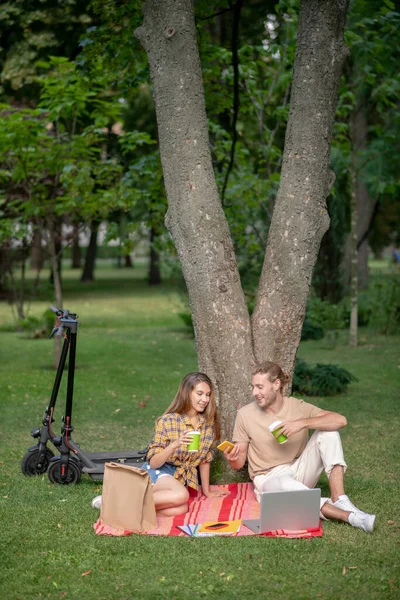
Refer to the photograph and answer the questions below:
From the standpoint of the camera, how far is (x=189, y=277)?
6.75 meters

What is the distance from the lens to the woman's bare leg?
19.2 ft

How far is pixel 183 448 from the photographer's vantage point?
19.6 ft

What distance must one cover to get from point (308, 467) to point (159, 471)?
1.05 m

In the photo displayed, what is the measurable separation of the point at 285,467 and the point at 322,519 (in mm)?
465

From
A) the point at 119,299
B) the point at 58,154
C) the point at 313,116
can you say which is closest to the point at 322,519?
the point at 313,116

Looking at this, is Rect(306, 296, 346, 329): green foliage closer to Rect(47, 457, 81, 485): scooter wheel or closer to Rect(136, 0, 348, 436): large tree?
Rect(136, 0, 348, 436): large tree

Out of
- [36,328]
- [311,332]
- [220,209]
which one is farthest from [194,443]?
[36,328]

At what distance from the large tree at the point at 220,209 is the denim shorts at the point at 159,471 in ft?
2.34

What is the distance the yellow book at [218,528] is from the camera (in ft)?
18.0

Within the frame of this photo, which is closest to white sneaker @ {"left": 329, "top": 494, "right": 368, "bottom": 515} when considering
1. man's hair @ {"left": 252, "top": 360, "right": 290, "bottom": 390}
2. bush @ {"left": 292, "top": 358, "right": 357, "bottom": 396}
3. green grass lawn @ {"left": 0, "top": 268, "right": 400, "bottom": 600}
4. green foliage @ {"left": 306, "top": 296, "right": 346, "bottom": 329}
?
green grass lawn @ {"left": 0, "top": 268, "right": 400, "bottom": 600}

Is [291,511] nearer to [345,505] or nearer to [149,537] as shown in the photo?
[345,505]

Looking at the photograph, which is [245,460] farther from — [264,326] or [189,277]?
[189,277]

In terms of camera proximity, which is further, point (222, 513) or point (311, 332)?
point (311, 332)

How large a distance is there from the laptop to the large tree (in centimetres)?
135
